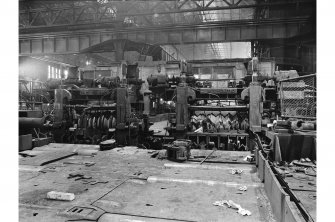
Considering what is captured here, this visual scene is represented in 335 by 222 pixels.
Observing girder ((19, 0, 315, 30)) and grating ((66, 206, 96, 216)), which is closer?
grating ((66, 206, 96, 216))

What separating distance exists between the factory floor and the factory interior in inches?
0.7

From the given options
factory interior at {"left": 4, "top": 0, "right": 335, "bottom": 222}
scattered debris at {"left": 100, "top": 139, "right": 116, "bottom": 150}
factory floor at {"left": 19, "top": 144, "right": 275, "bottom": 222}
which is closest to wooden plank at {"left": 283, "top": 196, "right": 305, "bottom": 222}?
factory interior at {"left": 4, "top": 0, "right": 335, "bottom": 222}

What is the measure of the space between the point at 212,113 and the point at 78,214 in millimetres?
6699

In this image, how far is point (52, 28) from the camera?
1681 cm

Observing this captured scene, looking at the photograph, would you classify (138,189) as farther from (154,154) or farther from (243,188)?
(154,154)

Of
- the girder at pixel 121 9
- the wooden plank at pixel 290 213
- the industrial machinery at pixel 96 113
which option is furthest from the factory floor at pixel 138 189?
the girder at pixel 121 9

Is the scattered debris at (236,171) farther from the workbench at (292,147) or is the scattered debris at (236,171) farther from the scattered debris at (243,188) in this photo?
the workbench at (292,147)

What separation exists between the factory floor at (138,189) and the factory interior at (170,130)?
17mm

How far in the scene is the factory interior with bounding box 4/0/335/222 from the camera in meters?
2.95

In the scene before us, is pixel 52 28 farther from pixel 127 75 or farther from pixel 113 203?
pixel 113 203

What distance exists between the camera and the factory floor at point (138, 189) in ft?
8.85

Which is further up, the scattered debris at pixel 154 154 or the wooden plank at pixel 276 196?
the wooden plank at pixel 276 196

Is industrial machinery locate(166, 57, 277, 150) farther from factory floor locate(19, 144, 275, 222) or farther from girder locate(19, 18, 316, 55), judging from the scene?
girder locate(19, 18, 316, 55)

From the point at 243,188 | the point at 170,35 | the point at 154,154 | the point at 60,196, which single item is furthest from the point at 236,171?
the point at 170,35
